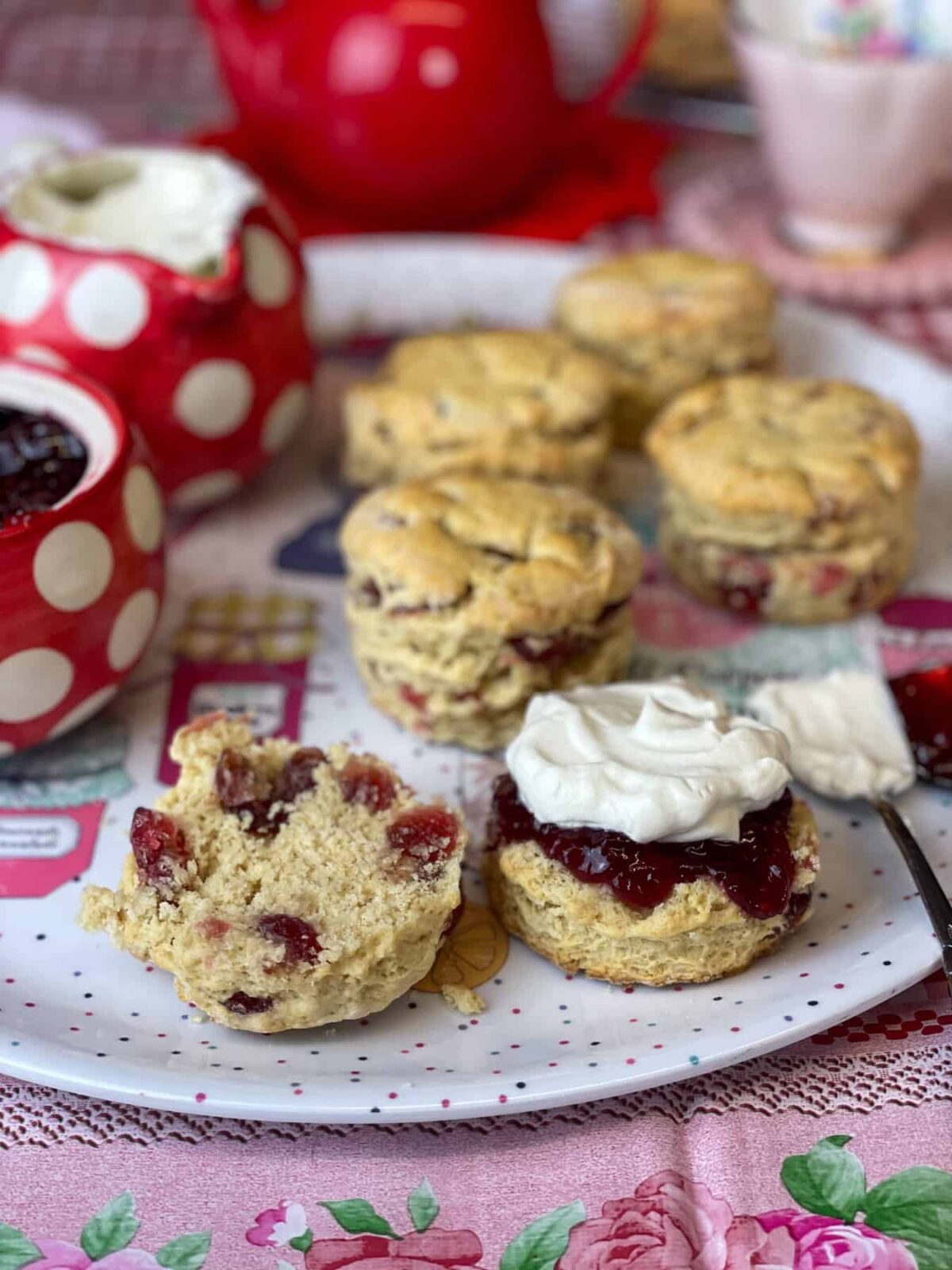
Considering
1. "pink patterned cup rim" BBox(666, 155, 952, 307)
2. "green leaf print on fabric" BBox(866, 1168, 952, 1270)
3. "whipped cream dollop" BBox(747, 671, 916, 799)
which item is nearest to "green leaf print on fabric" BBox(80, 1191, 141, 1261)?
"green leaf print on fabric" BBox(866, 1168, 952, 1270)

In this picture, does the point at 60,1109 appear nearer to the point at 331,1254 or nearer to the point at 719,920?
the point at 331,1254

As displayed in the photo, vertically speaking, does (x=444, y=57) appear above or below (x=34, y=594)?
above

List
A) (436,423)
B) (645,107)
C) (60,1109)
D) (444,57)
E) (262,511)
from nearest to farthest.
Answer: (60,1109) < (436,423) < (262,511) < (444,57) < (645,107)

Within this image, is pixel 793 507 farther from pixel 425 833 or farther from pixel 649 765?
pixel 425 833

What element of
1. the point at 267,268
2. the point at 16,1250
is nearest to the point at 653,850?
the point at 16,1250

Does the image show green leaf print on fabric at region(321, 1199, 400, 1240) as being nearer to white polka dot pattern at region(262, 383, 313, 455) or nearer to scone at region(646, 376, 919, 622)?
scone at region(646, 376, 919, 622)

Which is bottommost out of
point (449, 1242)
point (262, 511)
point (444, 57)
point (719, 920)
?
point (262, 511)

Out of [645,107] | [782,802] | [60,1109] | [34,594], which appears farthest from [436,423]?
[645,107]
